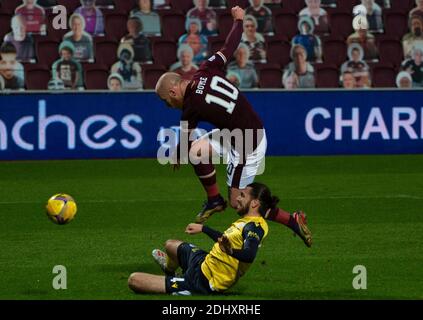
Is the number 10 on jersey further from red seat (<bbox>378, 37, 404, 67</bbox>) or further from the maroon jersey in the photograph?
red seat (<bbox>378, 37, 404, 67</bbox>)

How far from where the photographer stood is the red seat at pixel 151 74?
20.5 m

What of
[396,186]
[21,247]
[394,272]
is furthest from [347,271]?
[396,186]

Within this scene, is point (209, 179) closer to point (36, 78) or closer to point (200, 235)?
point (200, 235)

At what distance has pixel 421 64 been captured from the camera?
21141 mm

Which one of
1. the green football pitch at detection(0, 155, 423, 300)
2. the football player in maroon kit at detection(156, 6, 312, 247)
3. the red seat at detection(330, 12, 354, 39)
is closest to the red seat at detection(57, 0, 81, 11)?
the green football pitch at detection(0, 155, 423, 300)

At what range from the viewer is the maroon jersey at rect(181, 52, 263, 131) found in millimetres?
10273

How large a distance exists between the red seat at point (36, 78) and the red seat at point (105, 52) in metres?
1.24

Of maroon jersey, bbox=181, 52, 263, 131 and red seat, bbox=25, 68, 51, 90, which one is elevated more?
red seat, bbox=25, 68, 51, 90

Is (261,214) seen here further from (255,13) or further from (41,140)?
(255,13)

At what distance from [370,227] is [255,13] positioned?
33.2 ft

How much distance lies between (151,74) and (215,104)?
34.2ft

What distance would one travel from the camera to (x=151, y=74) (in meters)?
20.6

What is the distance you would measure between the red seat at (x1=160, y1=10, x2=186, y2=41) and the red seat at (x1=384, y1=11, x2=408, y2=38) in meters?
4.47
